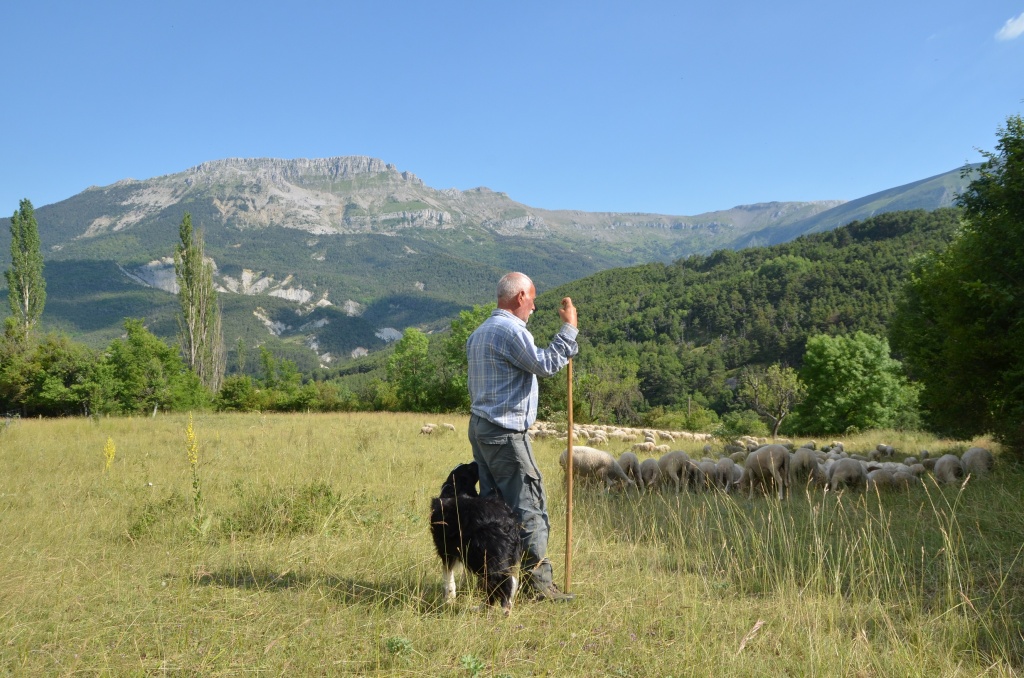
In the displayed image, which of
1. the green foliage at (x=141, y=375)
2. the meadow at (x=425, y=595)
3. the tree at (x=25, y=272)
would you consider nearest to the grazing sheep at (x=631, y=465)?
the meadow at (x=425, y=595)

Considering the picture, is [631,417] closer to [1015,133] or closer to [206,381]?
[206,381]

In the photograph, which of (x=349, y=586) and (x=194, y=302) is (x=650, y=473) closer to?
(x=349, y=586)

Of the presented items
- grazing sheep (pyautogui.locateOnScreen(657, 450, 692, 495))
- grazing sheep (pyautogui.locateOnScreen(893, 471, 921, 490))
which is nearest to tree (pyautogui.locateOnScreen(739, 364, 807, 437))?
grazing sheep (pyautogui.locateOnScreen(893, 471, 921, 490))

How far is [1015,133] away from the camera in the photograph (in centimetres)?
1092

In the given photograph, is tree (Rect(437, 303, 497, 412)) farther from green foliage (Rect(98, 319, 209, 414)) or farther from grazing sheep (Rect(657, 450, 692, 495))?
grazing sheep (Rect(657, 450, 692, 495))

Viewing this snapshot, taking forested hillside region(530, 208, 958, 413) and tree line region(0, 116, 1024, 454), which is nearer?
tree line region(0, 116, 1024, 454)

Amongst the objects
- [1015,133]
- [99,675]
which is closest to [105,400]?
[99,675]

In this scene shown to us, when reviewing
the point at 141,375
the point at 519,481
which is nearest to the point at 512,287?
the point at 519,481

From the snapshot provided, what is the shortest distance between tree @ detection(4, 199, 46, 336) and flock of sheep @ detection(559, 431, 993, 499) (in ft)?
162

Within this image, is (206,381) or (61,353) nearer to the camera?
(61,353)

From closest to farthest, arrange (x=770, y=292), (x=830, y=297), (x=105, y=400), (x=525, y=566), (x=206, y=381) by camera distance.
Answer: (x=525, y=566), (x=105, y=400), (x=206, y=381), (x=830, y=297), (x=770, y=292)

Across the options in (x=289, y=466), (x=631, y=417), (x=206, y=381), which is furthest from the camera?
(x=631, y=417)

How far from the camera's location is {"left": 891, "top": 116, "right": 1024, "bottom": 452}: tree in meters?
10.0

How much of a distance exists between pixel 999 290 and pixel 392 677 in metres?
11.0
